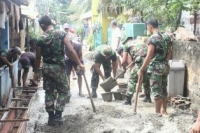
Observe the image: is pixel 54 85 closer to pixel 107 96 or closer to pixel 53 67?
pixel 53 67

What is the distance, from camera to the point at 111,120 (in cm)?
563

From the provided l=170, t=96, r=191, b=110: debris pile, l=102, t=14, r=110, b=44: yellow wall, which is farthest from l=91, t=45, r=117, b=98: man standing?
l=102, t=14, r=110, b=44: yellow wall

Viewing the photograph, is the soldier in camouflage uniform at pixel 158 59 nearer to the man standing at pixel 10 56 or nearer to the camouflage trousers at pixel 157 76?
the camouflage trousers at pixel 157 76

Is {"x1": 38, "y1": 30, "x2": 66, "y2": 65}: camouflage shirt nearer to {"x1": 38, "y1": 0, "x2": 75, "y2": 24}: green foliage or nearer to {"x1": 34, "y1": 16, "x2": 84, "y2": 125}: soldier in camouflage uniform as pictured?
{"x1": 34, "y1": 16, "x2": 84, "y2": 125}: soldier in camouflage uniform

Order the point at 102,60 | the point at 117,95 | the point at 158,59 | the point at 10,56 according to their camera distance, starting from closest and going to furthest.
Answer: the point at 158,59 < the point at 117,95 < the point at 10,56 < the point at 102,60

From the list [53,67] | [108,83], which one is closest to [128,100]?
[108,83]

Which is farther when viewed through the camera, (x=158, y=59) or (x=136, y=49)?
(x=136, y=49)

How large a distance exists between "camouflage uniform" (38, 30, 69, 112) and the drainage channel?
0.50 metres

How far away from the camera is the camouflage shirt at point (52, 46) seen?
17.1 ft

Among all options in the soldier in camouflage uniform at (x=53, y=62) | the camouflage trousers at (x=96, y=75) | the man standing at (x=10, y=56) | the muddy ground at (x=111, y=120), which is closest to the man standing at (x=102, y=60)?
the camouflage trousers at (x=96, y=75)

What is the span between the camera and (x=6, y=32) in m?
9.68

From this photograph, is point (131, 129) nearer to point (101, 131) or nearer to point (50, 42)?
point (101, 131)

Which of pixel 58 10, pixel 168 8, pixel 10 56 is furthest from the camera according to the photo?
pixel 58 10

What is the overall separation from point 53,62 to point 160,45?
2.03 metres
